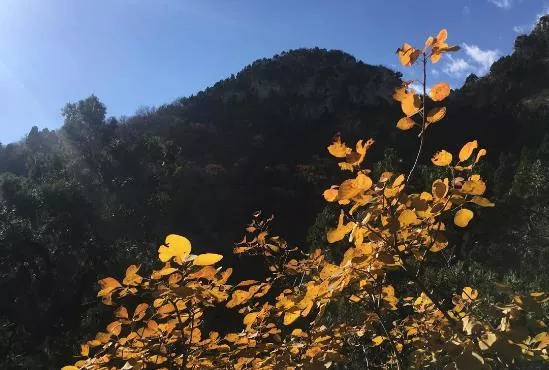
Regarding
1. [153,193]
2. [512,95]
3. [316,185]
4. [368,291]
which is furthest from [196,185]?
[512,95]

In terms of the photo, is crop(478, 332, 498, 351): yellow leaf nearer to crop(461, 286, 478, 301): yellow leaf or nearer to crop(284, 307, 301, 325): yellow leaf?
crop(461, 286, 478, 301): yellow leaf

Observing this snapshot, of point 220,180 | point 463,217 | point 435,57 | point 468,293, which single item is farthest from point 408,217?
point 220,180

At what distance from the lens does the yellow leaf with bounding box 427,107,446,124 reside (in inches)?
39.2

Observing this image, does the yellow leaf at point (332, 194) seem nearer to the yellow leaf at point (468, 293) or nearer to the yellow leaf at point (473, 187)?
the yellow leaf at point (473, 187)

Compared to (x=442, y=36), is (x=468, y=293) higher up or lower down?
lower down

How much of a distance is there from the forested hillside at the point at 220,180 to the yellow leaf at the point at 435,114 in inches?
143

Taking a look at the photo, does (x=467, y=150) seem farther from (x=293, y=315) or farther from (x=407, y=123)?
(x=293, y=315)

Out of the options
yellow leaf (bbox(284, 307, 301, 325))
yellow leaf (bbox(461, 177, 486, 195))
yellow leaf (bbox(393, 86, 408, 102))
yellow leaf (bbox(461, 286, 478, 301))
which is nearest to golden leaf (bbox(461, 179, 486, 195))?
yellow leaf (bbox(461, 177, 486, 195))

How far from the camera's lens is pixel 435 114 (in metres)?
1.02

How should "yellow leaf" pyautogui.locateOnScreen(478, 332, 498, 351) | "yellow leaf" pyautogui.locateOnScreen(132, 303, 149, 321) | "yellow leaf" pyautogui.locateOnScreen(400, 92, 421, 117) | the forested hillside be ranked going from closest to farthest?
"yellow leaf" pyautogui.locateOnScreen(478, 332, 498, 351)
"yellow leaf" pyautogui.locateOnScreen(400, 92, 421, 117)
"yellow leaf" pyautogui.locateOnScreen(132, 303, 149, 321)
the forested hillside

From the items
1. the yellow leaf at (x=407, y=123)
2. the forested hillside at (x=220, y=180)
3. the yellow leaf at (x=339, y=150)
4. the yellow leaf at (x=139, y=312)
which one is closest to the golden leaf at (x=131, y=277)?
Answer: the yellow leaf at (x=139, y=312)

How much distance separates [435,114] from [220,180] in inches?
853

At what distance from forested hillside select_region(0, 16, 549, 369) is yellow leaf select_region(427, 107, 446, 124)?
3.62 meters

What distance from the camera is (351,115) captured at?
3152 centimetres
